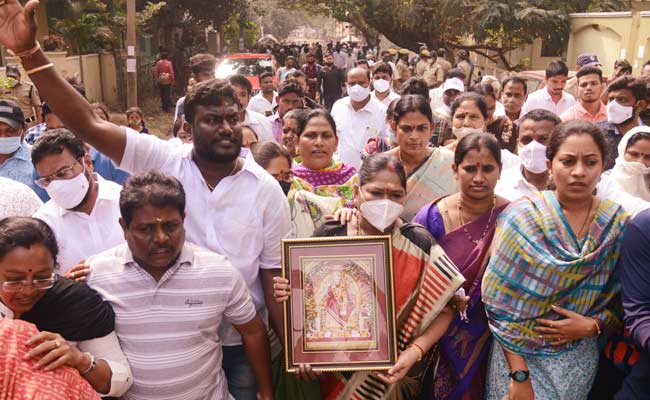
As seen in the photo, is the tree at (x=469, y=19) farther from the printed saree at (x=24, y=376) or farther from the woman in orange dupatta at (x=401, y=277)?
the printed saree at (x=24, y=376)

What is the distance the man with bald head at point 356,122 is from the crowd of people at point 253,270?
8.88 feet

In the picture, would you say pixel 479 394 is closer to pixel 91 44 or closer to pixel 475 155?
pixel 475 155

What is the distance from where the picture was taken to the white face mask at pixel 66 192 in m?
2.70

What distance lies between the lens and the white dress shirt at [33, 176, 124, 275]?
2.66 m

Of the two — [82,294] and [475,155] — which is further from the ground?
[475,155]

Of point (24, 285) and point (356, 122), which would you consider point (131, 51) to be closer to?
point (356, 122)

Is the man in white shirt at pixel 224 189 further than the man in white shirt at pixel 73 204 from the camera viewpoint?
No

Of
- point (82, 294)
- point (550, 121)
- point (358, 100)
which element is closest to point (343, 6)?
point (358, 100)

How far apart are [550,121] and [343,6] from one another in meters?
24.9

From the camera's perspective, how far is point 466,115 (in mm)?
4730

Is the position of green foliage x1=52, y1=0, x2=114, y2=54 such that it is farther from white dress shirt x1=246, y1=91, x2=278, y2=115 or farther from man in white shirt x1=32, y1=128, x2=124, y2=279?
man in white shirt x1=32, y1=128, x2=124, y2=279

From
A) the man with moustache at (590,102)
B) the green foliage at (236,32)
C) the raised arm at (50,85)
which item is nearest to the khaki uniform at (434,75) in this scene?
the man with moustache at (590,102)

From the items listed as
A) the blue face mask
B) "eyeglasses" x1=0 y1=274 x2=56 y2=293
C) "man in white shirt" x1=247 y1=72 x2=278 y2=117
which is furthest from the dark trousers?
"eyeglasses" x1=0 y1=274 x2=56 y2=293

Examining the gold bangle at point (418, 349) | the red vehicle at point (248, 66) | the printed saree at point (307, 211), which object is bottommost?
the gold bangle at point (418, 349)
